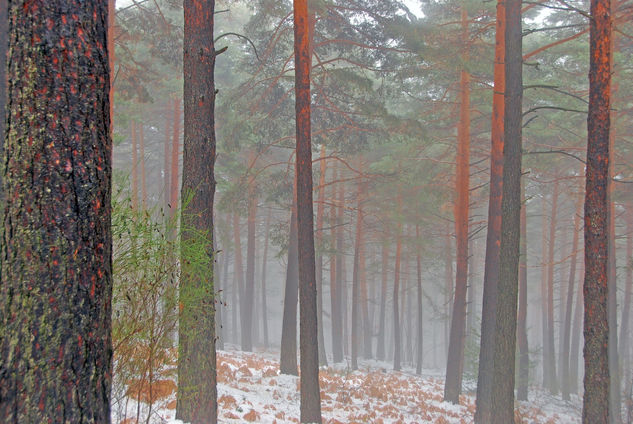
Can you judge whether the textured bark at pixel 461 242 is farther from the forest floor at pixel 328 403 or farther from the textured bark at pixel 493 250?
the textured bark at pixel 493 250

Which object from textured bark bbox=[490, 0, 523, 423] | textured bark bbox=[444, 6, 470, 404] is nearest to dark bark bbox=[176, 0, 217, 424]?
textured bark bbox=[490, 0, 523, 423]

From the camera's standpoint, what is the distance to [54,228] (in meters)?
2.58

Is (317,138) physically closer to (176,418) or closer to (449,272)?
(176,418)

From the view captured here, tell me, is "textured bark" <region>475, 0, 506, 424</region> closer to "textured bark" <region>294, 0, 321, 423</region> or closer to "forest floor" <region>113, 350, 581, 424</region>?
"forest floor" <region>113, 350, 581, 424</region>

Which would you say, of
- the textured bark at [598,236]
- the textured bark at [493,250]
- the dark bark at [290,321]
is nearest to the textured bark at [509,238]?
the textured bark at [598,236]

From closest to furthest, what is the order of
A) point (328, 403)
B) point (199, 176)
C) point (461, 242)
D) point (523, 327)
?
1. point (199, 176)
2. point (328, 403)
3. point (461, 242)
4. point (523, 327)

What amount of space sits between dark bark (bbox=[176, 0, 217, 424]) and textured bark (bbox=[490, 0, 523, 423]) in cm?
565

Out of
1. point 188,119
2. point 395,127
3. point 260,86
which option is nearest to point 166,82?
point 260,86

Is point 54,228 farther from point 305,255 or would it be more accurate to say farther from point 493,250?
point 493,250

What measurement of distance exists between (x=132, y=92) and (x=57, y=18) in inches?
471

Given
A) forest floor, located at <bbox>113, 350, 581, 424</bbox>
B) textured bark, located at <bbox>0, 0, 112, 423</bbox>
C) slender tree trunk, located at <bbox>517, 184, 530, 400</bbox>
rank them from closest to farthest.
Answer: textured bark, located at <bbox>0, 0, 112, 423</bbox> < forest floor, located at <bbox>113, 350, 581, 424</bbox> < slender tree trunk, located at <bbox>517, 184, 530, 400</bbox>

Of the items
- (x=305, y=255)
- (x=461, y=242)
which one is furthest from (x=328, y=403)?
(x=461, y=242)

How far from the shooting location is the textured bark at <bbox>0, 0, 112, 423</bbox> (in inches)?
97.2

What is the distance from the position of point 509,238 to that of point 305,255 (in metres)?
3.98
